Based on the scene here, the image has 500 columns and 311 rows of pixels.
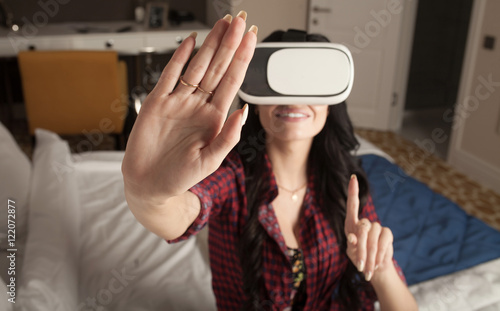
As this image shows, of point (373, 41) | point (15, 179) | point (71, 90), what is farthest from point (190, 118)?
point (373, 41)

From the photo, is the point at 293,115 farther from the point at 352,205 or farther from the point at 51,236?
the point at 51,236

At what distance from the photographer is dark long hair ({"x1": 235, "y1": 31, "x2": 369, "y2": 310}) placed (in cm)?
94

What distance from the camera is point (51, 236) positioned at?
1.24 meters

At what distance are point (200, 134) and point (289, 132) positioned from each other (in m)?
0.30

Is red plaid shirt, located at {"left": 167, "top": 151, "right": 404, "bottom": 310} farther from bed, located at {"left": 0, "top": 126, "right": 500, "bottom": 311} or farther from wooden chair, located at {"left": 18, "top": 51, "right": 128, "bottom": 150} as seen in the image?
wooden chair, located at {"left": 18, "top": 51, "right": 128, "bottom": 150}

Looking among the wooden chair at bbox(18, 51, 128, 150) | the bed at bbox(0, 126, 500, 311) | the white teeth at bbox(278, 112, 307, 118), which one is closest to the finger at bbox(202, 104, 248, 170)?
the white teeth at bbox(278, 112, 307, 118)

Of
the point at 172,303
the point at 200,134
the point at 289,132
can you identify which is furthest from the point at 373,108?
the point at 200,134

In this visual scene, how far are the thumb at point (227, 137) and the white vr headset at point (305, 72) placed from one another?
4cm

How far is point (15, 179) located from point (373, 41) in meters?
2.73

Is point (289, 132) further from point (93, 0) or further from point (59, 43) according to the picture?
point (93, 0)

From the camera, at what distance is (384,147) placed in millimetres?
3365

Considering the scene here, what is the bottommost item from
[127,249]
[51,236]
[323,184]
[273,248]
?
[127,249]

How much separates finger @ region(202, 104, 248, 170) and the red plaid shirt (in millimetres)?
406

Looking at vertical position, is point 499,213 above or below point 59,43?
below
